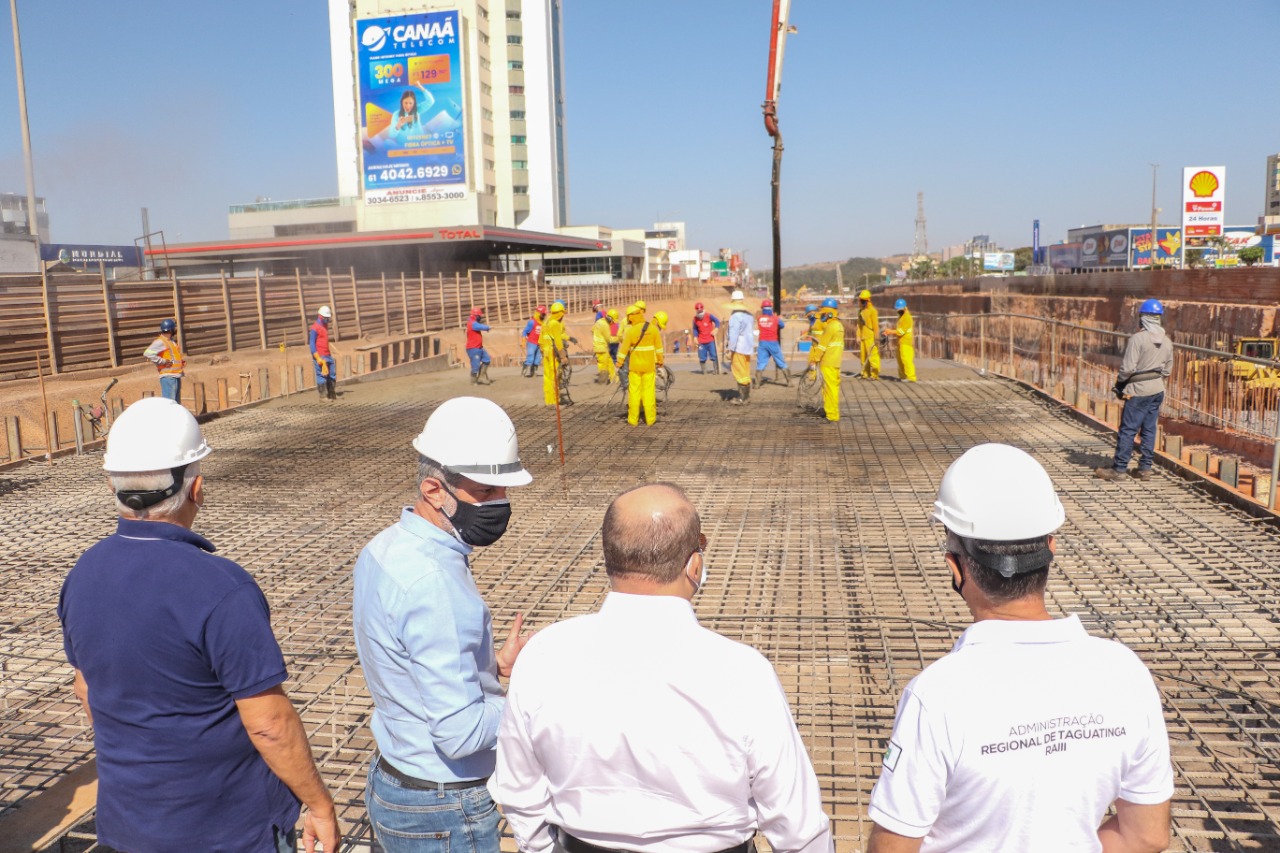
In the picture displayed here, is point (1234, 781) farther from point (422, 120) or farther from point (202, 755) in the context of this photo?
point (422, 120)

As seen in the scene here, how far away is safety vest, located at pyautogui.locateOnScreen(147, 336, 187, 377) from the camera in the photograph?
12.7 metres

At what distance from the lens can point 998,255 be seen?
116 m

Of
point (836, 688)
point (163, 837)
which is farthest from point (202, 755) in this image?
point (836, 688)

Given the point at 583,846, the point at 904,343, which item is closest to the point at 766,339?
the point at 904,343

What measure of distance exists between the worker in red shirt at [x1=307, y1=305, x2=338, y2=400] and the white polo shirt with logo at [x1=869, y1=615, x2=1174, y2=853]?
14.1 meters

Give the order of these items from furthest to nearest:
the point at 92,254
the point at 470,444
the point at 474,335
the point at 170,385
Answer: the point at 92,254 < the point at 474,335 < the point at 170,385 < the point at 470,444

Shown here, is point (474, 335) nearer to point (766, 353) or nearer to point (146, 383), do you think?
point (766, 353)

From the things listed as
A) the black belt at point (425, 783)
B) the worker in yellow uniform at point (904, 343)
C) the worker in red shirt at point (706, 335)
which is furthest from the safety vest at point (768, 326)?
the black belt at point (425, 783)

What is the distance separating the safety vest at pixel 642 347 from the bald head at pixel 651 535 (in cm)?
1025

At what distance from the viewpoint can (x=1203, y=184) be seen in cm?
4753

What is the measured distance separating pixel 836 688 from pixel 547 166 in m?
79.3

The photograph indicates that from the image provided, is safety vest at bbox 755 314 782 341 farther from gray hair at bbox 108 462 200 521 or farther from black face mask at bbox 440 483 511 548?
gray hair at bbox 108 462 200 521

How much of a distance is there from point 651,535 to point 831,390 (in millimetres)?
11055

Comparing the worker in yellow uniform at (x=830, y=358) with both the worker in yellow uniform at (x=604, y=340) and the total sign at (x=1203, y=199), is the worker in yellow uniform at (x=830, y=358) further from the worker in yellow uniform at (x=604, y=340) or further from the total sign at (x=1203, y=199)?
the total sign at (x=1203, y=199)
